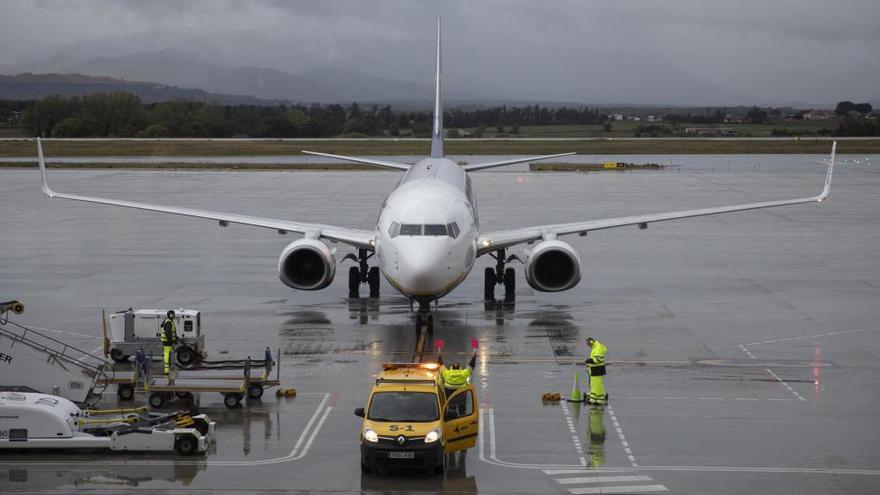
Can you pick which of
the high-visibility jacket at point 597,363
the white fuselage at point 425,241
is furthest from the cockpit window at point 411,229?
the high-visibility jacket at point 597,363

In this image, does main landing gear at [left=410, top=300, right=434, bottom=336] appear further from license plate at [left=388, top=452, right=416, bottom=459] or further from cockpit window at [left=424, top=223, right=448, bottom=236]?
license plate at [left=388, top=452, right=416, bottom=459]

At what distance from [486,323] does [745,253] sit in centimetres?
1662

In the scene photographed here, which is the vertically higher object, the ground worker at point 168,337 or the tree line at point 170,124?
the ground worker at point 168,337

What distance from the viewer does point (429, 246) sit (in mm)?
27719

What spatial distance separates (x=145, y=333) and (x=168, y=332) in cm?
263

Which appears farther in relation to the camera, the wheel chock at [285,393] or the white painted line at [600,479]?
the wheel chock at [285,393]

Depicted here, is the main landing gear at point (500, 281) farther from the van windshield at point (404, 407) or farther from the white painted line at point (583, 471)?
the white painted line at point (583, 471)

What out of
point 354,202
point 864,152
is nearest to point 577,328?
point 354,202

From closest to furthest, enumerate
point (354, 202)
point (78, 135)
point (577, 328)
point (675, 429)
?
point (675, 429), point (577, 328), point (354, 202), point (78, 135)

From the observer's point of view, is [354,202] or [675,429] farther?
[354,202]

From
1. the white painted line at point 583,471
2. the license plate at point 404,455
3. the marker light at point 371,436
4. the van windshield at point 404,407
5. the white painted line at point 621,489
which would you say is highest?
the van windshield at point 404,407

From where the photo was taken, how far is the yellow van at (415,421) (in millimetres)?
17609

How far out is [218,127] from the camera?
158 meters

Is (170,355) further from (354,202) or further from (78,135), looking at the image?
(78,135)
